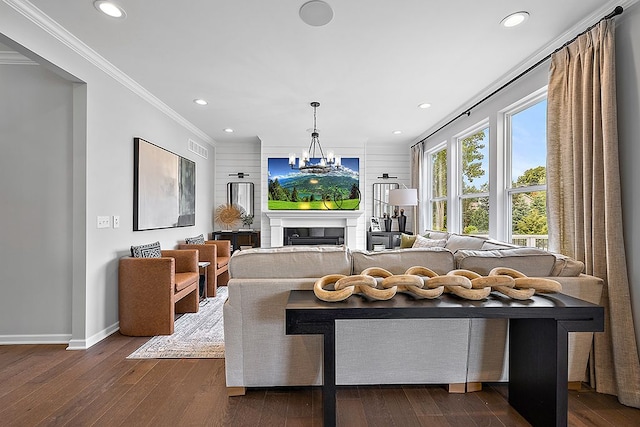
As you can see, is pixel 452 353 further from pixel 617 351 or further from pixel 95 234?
pixel 95 234

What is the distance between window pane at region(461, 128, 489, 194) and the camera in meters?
4.20

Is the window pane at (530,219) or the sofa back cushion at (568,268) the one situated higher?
the window pane at (530,219)

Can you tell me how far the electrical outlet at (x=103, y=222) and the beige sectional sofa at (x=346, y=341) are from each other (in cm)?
178

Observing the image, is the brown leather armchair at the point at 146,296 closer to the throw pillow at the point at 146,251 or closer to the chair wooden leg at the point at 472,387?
the throw pillow at the point at 146,251

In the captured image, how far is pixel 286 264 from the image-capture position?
210 cm

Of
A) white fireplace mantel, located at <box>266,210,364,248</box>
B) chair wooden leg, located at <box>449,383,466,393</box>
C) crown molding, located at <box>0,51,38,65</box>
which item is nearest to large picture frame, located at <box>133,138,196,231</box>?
crown molding, located at <box>0,51,38,65</box>

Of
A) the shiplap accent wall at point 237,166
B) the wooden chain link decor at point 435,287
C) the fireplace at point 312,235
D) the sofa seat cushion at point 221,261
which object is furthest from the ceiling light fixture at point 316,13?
the shiplap accent wall at point 237,166

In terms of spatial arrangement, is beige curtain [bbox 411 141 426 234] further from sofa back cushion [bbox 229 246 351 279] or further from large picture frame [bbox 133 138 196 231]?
sofa back cushion [bbox 229 246 351 279]

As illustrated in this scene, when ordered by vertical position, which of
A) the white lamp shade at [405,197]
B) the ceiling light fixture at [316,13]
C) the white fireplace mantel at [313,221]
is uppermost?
the ceiling light fixture at [316,13]

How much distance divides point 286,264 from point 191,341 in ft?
5.04

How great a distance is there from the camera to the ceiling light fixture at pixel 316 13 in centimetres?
224

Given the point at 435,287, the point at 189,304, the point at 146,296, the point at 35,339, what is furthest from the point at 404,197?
the point at 35,339

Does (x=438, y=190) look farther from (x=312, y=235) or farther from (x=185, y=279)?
(x=185, y=279)

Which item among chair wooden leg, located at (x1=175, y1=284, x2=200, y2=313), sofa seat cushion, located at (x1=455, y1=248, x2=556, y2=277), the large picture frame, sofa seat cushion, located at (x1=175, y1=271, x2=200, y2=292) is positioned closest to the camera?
sofa seat cushion, located at (x1=455, y1=248, x2=556, y2=277)
